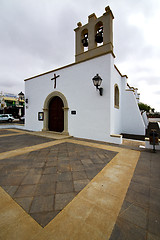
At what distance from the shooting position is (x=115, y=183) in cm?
208

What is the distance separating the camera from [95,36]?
599 cm

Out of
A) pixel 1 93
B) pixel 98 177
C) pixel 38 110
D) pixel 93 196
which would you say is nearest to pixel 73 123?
pixel 38 110

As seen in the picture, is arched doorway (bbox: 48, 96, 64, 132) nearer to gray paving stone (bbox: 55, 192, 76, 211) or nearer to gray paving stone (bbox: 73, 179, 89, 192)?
gray paving stone (bbox: 73, 179, 89, 192)

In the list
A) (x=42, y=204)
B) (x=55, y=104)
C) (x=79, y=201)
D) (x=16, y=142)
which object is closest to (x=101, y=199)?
(x=79, y=201)

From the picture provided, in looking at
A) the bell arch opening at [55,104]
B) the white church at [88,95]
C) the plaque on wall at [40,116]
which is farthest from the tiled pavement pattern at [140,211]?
the plaque on wall at [40,116]

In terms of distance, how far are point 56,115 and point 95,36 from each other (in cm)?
565

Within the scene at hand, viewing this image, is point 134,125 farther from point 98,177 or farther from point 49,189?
point 49,189

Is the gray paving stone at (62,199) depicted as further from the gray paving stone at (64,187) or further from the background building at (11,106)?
the background building at (11,106)

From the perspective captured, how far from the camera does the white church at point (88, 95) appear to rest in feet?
18.1

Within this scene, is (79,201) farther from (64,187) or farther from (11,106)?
(11,106)

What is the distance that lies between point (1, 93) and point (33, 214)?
3324cm

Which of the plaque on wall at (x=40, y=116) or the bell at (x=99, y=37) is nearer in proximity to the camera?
the bell at (x=99, y=37)

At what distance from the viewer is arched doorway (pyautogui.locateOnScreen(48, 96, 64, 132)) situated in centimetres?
741

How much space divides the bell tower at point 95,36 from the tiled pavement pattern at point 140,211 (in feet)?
19.3
